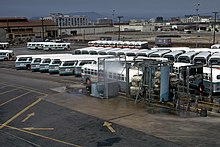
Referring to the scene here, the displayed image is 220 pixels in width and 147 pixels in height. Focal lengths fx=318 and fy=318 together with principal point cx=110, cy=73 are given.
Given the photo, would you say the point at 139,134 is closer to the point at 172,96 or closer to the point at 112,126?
the point at 112,126

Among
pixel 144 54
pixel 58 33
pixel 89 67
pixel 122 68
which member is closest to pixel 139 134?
pixel 122 68

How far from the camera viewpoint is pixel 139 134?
1770 cm

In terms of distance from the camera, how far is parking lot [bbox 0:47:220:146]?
16.9 metres

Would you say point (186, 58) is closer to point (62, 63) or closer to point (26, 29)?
point (62, 63)

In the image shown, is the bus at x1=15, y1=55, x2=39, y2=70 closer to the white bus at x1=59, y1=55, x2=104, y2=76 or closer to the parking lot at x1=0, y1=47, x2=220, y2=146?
the white bus at x1=59, y1=55, x2=104, y2=76

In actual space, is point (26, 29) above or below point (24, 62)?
above

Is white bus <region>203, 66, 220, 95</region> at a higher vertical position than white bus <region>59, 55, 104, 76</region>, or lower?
lower

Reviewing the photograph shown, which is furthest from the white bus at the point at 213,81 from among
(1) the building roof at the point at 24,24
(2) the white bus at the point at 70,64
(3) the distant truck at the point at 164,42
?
(1) the building roof at the point at 24,24

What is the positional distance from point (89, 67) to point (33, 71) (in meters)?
16.5

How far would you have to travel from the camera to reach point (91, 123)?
2014cm

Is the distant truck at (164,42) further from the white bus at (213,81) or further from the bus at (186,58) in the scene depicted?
the white bus at (213,81)

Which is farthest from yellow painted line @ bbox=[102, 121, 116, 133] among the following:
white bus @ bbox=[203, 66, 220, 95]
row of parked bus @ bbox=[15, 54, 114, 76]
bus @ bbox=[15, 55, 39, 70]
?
bus @ bbox=[15, 55, 39, 70]

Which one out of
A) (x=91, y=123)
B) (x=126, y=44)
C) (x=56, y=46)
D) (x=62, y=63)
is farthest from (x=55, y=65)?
(x=56, y=46)

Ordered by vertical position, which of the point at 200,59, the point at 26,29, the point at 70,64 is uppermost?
the point at 26,29
